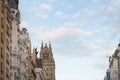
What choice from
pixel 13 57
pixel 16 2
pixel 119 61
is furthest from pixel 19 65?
pixel 119 61

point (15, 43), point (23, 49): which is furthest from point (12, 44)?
point (23, 49)

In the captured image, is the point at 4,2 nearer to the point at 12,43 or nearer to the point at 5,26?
the point at 5,26

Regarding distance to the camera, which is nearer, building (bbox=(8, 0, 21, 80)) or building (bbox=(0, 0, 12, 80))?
building (bbox=(0, 0, 12, 80))

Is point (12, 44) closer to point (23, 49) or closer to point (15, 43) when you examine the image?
point (15, 43)

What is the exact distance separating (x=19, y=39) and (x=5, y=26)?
2983 cm

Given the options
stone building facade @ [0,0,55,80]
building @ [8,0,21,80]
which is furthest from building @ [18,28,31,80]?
building @ [8,0,21,80]

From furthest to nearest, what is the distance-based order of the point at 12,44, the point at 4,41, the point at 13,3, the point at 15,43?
the point at 13,3
the point at 15,43
the point at 12,44
the point at 4,41

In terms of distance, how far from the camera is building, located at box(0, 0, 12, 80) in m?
111

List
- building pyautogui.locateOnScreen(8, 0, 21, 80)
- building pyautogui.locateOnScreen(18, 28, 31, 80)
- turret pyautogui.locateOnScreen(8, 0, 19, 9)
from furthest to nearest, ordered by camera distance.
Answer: building pyautogui.locateOnScreen(18, 28, 31, 80) < turret pyautogui.locateOnScreen(8, 0, 19, 9) < building pyautogui.locateOnScreen(8, 0, 21, 80)

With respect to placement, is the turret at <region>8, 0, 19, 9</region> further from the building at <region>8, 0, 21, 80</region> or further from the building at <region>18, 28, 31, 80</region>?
the building at <region>18, 28, 31, 80</region>

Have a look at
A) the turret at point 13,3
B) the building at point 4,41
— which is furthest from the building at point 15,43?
the building at point 4,41

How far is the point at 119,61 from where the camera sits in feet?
602

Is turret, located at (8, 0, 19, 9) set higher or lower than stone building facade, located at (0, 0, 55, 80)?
higher

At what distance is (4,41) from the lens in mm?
114500
